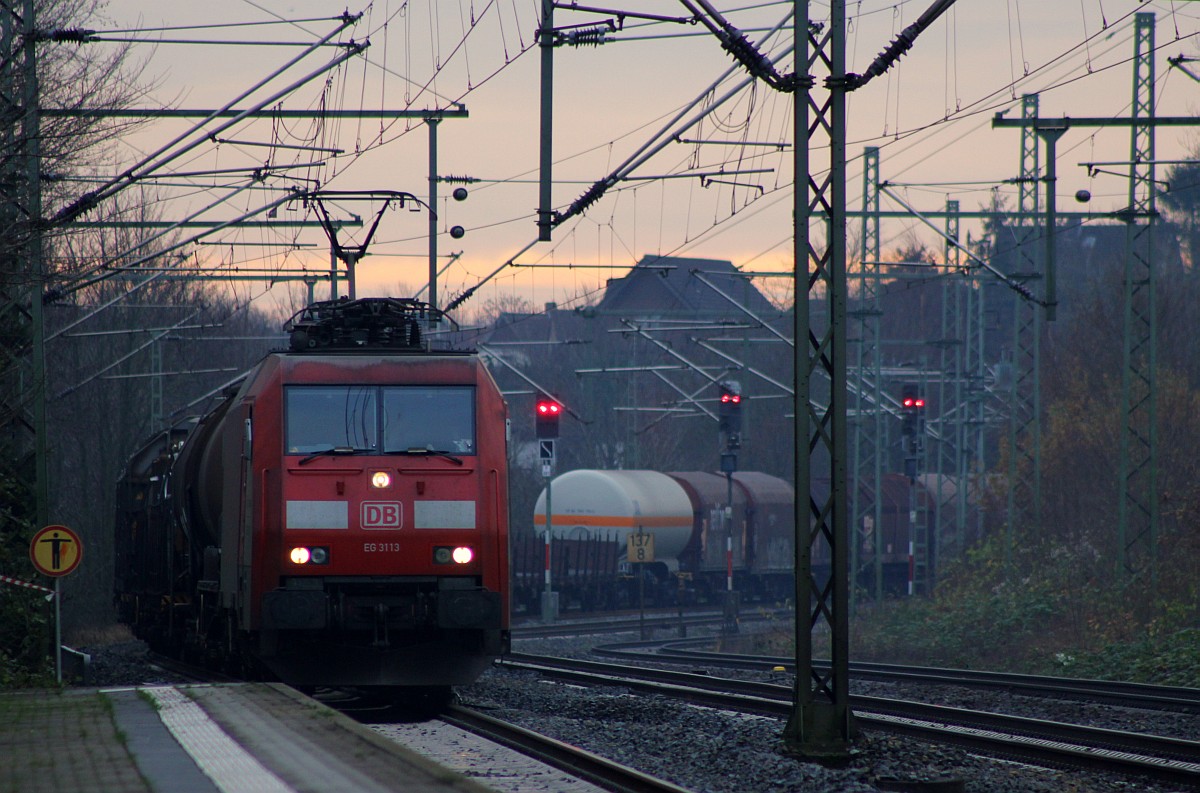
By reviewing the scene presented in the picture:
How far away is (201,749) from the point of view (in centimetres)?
855

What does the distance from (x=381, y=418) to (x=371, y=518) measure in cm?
95

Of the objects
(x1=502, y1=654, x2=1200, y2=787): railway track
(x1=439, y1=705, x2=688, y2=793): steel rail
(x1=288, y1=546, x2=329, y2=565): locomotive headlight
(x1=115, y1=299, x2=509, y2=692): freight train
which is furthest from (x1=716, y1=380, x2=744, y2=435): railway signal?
(x1=288, y1=546, x2=329, y2=565): locomotive headlight

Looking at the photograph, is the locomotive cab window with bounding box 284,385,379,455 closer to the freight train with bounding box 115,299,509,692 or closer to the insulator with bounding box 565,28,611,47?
the freight train with bounding box 115,299,509,692

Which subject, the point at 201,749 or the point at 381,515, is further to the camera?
the point at 381,515

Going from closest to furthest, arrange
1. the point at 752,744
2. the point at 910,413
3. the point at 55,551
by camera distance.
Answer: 1. the point at 752,744
2. the point at 55,551
3. the point at 910,413

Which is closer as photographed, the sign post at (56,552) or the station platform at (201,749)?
the station platform at (201,749)

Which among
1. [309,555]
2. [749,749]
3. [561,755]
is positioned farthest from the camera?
[309,555]

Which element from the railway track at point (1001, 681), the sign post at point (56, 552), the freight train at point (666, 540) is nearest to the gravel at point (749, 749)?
the railway track at point (1001, 681)

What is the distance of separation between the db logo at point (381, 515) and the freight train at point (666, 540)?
25.1 metres

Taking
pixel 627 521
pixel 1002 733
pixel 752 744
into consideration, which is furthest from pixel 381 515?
pixel 627 521

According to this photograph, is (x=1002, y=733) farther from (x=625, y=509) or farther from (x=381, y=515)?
(x=625, y=509)

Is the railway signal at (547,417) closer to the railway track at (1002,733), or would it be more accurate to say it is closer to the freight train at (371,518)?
the railway track at (1002,733)

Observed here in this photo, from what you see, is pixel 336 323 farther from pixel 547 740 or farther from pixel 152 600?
pixel 152 600

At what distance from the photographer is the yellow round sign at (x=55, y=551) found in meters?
17.0
